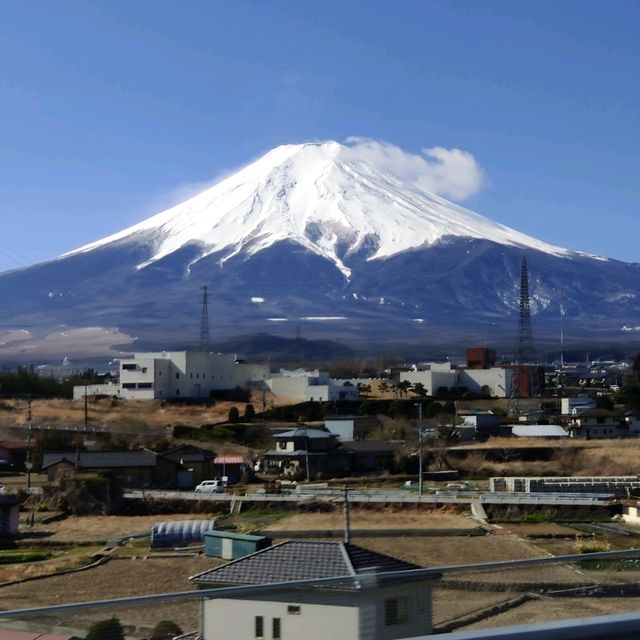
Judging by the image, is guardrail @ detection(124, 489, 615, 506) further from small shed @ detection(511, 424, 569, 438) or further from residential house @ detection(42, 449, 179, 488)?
small shed @ detection(511, 424, 569, 438)

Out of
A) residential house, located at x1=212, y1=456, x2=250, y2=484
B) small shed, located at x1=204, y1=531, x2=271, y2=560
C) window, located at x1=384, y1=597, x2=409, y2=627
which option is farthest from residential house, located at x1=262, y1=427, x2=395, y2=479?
window, located at x1=384, y1=597, x2=409, y2=627

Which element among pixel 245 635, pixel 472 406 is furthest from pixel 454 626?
pixel 472 406

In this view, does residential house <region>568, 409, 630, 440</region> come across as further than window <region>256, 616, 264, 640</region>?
Yes

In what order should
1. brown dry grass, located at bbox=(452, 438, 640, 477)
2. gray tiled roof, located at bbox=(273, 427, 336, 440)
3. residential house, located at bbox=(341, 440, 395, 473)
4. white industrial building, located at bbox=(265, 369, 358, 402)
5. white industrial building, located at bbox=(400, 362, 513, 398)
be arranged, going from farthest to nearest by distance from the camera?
white industrial building, located at bbox=(400, 362, 513, 398), white industrial building, located at bbox=(265, 369, 358, 402), gray tiled roof, located at bbox=(273, 427, 336, 440), residential house, located at bbox=(341, 440, 395, 473), brown dry grass, located at bbox=(452, 438, 640, 477)

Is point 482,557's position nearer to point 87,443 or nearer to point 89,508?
point 89,508

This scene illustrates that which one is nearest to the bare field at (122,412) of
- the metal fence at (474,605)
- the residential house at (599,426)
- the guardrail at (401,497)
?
the residential house at (599,426)

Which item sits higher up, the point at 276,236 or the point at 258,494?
the point at 276,236

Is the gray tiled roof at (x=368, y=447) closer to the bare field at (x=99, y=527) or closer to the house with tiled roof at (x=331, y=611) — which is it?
the bare field at (x=99, y=527)

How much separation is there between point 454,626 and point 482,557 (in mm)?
8966

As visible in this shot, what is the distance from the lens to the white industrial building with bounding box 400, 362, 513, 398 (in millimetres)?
36938

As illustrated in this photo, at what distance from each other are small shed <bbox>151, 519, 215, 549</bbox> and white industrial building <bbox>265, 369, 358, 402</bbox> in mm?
19675

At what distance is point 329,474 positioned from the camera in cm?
2241

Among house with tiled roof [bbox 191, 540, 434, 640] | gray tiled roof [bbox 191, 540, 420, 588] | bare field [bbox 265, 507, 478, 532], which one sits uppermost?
house with tiled roof [bbox 191, 540, 434, 640]

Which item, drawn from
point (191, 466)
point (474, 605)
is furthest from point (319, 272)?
point (474, 605)
